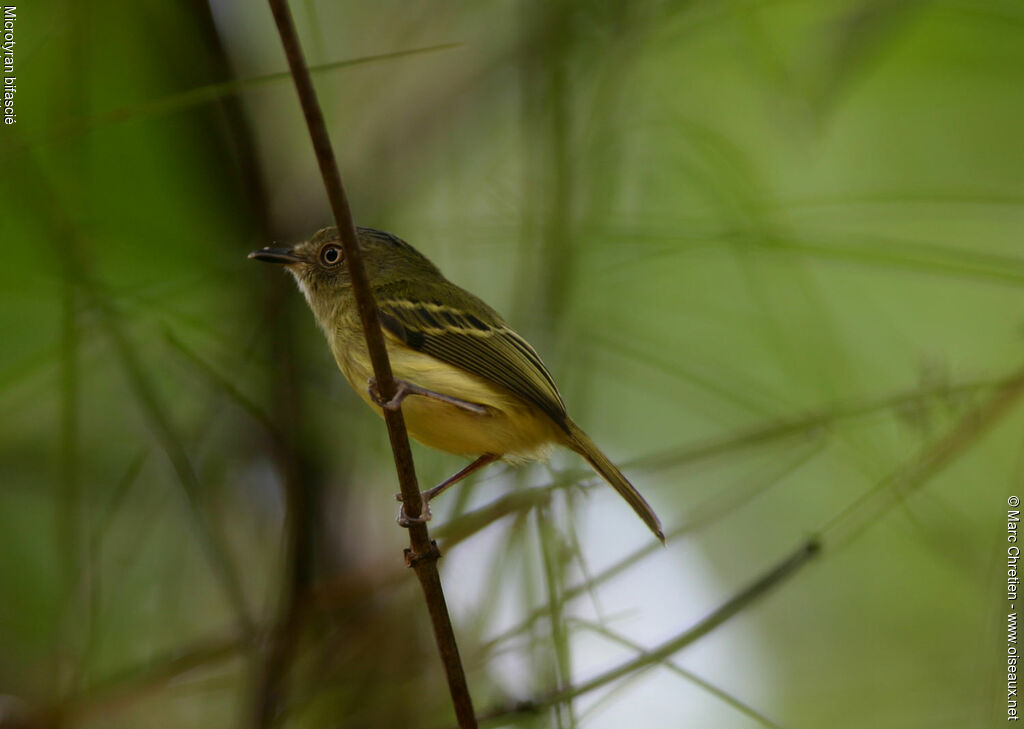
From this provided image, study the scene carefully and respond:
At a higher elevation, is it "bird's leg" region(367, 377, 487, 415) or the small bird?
the small bird

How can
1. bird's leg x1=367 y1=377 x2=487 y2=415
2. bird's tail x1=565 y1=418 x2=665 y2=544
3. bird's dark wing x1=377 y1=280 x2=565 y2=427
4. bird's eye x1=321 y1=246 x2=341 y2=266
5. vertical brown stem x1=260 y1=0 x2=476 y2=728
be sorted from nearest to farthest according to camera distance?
vertical brown stem x1=260 y1=0 x2=476 y2=728, bird's leg x1=367 y1=377 x2=487 y2=415, bird's tail x1=565 y1=418 x2=665 y2=544, bird's dark wing x1=377 y1=280 x2=565 y2=427, bird's eye x1=321 y1=246 x2=341 y2=266

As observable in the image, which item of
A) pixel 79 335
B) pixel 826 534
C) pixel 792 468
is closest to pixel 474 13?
pixel 79 335

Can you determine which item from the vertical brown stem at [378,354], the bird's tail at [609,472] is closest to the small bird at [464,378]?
the bird's tail at [609,472]

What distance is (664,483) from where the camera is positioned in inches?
107

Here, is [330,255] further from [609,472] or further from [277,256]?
[609,472]

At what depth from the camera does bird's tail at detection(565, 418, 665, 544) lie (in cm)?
243

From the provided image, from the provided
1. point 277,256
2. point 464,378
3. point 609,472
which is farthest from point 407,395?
point 277,256

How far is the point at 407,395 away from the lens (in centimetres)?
218

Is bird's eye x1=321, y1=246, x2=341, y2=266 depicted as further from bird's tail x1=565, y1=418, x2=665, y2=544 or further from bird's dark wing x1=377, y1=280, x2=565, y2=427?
bird's tail x1=565, y1=418, x2=665, y2=544

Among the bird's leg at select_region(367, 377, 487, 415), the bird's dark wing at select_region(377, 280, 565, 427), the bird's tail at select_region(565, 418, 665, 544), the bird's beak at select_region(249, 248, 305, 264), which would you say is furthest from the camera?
the bird's beak at select_region(249, 248, 305, 264)

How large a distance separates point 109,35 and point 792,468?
266 cm

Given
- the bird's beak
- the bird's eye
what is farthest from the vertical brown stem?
the bird's eye

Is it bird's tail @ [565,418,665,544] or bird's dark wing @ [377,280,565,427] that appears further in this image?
bird's dark wing @ [377,280,565,427]

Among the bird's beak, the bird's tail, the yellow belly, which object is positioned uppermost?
the bird's beak
